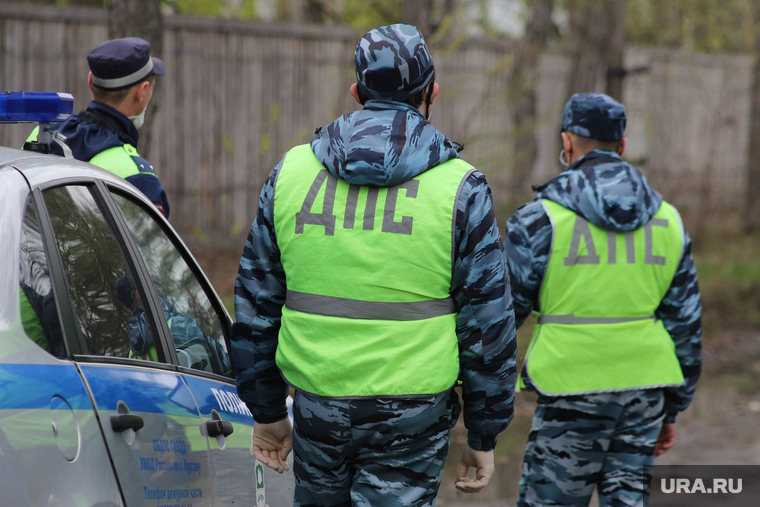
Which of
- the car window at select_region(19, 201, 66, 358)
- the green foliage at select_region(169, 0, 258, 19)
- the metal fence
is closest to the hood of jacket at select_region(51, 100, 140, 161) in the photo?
the car window at select_region(19, 201, 66, 358)

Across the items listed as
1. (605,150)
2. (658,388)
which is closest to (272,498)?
(658,388)

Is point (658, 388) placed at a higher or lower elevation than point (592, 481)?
higher

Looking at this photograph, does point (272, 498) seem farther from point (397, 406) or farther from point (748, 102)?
point (748, 102)

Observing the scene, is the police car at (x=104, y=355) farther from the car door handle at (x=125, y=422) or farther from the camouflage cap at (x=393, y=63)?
the camouflage cap at (x=393, y=63)

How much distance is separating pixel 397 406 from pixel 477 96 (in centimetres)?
774

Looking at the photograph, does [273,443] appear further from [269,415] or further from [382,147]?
[382,147]

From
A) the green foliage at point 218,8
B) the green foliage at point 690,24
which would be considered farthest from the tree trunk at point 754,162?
the green foliage at point 218,8

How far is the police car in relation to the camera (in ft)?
5.66

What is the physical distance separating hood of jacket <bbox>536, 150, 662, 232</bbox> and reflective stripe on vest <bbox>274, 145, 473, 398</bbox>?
1363 millimetres

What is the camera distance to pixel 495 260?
222cm

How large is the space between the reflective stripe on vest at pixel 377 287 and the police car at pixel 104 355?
1.43ft

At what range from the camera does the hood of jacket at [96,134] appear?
3.54 metres

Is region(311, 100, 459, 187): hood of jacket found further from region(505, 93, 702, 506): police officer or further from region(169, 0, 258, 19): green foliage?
region(169, 0, 258, 19): green foliage

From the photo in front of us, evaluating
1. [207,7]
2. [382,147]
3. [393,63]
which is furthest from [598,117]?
[207,7]
